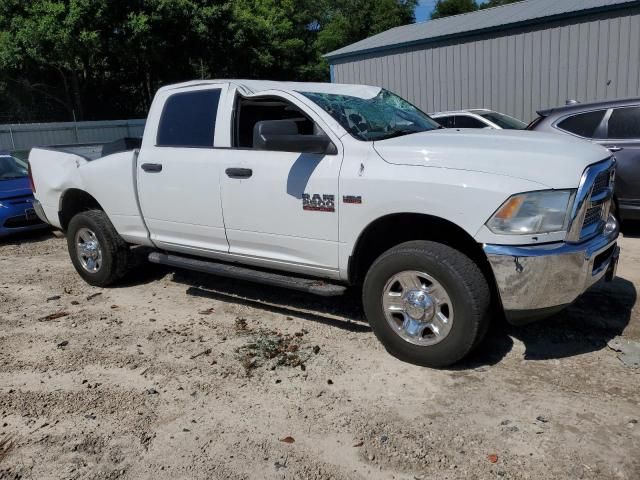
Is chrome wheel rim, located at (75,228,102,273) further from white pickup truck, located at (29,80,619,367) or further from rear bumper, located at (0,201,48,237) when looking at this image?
rear bumper, located at (0,201,48,237)

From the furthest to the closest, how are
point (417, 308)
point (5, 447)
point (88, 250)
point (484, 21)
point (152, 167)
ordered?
point (484, 21) → point (88, 250) → point (152, 167) → point (417, 308) → point (5, 447)

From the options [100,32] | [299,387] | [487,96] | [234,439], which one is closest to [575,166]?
[299,387]

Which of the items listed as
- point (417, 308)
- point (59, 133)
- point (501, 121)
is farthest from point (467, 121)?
point (59, 133)

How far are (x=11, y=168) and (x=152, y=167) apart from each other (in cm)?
627

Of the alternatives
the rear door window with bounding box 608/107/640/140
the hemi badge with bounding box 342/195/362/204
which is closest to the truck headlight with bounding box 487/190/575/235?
the hemi badge with bounding box 342/195/362/204

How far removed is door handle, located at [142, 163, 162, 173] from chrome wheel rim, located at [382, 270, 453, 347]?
2419 millimetres

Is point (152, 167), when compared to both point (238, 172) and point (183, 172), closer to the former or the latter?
point (183, 172)

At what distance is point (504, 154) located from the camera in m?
3.66

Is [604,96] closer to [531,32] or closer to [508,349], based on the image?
[531,32]

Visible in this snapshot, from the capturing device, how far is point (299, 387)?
3867mm

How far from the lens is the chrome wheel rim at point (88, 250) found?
615cm

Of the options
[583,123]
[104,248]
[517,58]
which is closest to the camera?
[104,248]

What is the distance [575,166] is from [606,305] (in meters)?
1.92

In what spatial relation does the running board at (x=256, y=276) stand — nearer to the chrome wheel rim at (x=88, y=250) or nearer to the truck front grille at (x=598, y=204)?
the chrome wheel rim at (x=88, y=250)
